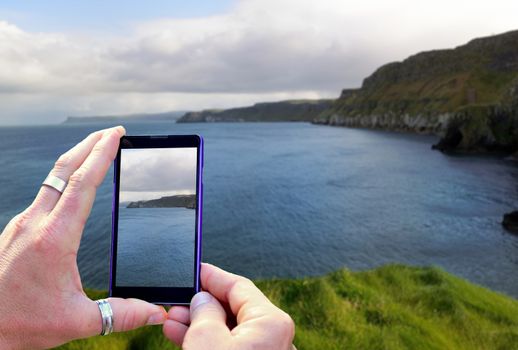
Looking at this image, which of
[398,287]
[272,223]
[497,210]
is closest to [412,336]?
[398,287]

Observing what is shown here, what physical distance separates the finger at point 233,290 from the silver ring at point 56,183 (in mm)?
1252

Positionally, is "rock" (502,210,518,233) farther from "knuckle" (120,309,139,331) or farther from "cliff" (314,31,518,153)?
"cliff" (314,31,518,153)

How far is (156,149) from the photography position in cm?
369

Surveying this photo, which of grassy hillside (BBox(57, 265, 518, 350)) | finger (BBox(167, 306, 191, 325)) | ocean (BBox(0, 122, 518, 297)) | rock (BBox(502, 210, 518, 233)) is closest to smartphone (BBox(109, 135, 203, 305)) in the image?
finger (BBox(167, 306, 191, 325))

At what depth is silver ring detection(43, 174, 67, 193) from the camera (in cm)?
276

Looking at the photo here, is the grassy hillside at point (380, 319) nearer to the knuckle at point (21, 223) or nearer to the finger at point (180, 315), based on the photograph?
the finger at point (180, 315)

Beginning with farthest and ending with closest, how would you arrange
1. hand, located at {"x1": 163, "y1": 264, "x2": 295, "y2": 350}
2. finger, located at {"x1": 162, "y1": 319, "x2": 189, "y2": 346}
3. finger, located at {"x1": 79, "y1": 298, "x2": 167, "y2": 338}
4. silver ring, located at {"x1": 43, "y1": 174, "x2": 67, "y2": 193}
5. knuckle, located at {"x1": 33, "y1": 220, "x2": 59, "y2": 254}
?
finger, located at {"x1": 162, "y1": 319, "x2": 189, "y2": 346} → finger, located at {"x1": 79, "y1": 298, "x2": 167, "y2": 338} → silver ring, located at {"x1": 43, "y1": 174, "x2": 67, "y2": 193} → knuckle, located at {"x1": 33, "y1": 220, "x2": 59, "y2": 254} → hand, located at {"x1": 163, "y1": 264, "x2": 295, "y2": 350}

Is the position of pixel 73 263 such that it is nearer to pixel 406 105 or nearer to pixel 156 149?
pixel 156 149

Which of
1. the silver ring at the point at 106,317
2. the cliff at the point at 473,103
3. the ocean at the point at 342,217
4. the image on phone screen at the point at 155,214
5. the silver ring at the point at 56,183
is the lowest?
the ocean at the point at 342,217

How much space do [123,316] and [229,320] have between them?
81 cm

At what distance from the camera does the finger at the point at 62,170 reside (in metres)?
2.79

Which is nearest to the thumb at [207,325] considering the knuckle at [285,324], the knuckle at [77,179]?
the knuckle at [285,324]

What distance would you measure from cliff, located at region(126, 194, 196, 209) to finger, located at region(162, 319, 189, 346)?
1035 millimetres

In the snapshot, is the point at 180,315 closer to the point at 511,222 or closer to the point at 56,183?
the point at 56,183
